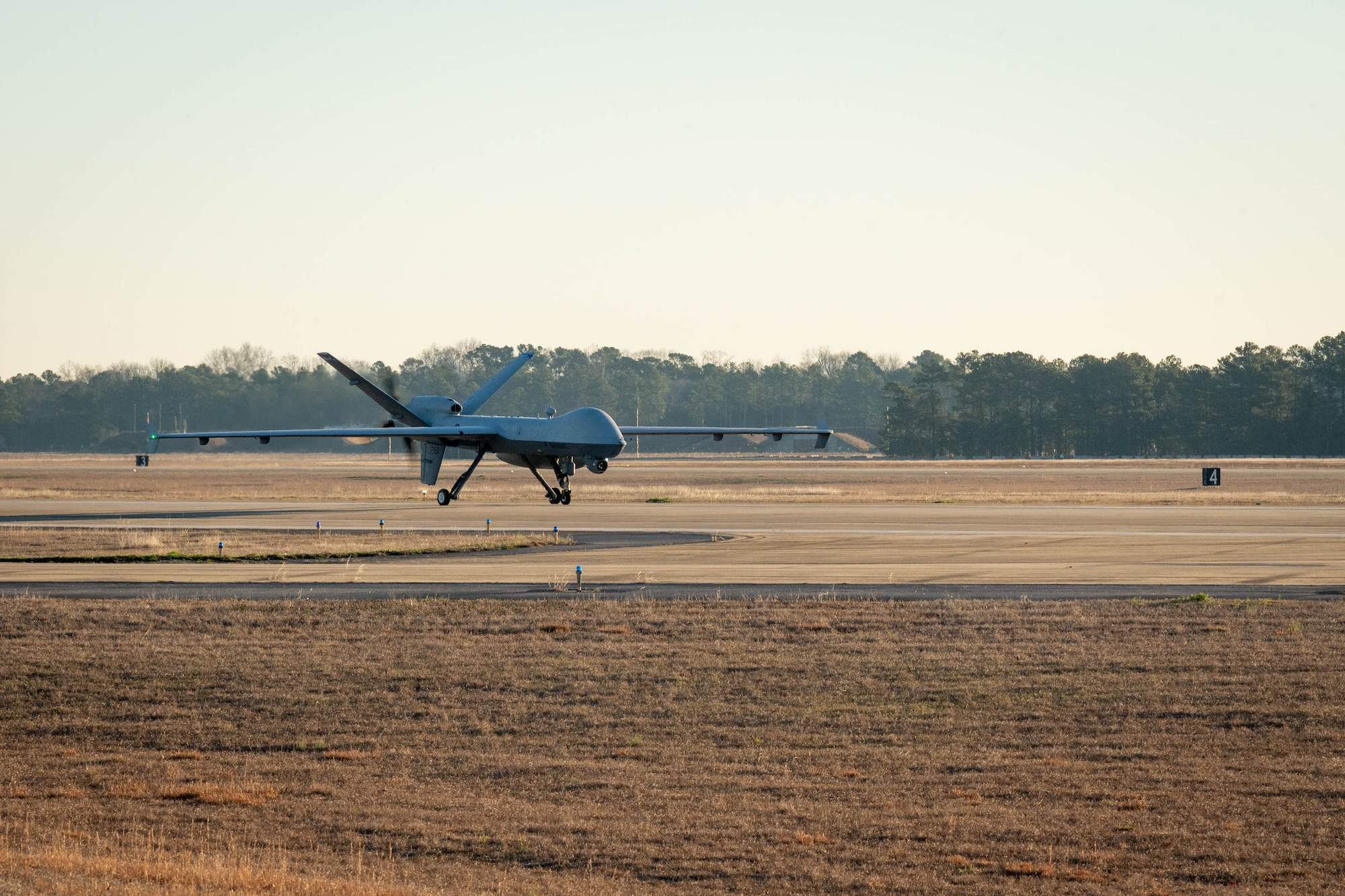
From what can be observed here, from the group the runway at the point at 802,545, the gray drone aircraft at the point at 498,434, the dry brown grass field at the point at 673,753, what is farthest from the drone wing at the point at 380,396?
the dry brown grass field at the point at 673,753

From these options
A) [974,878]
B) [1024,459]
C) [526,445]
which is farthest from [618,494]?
[1024,459]

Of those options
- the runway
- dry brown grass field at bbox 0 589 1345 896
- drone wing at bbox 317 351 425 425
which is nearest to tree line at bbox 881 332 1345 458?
the runway

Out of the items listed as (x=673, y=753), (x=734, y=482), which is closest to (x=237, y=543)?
(x=673, y=753)

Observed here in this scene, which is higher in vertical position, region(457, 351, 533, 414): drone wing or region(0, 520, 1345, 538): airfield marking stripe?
region(457, 351, 533, 414): drone wing

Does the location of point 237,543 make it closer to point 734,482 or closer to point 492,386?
point 492,386

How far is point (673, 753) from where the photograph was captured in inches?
569

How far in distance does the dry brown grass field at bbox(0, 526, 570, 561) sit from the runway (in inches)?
70.3

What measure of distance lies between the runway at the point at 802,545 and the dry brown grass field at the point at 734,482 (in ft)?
25.4

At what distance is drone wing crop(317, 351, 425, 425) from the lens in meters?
54.4

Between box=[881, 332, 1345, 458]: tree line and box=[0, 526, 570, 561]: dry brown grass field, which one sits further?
box=[881, 332, 1345, 458]: tree line

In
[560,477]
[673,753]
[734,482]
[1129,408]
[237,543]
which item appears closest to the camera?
[673,753]

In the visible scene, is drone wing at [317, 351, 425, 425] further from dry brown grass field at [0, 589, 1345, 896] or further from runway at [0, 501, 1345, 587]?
dry brown grass field at [0, 589, 1345, 896]

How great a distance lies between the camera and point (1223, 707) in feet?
53.5

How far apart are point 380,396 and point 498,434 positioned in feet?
20.2
